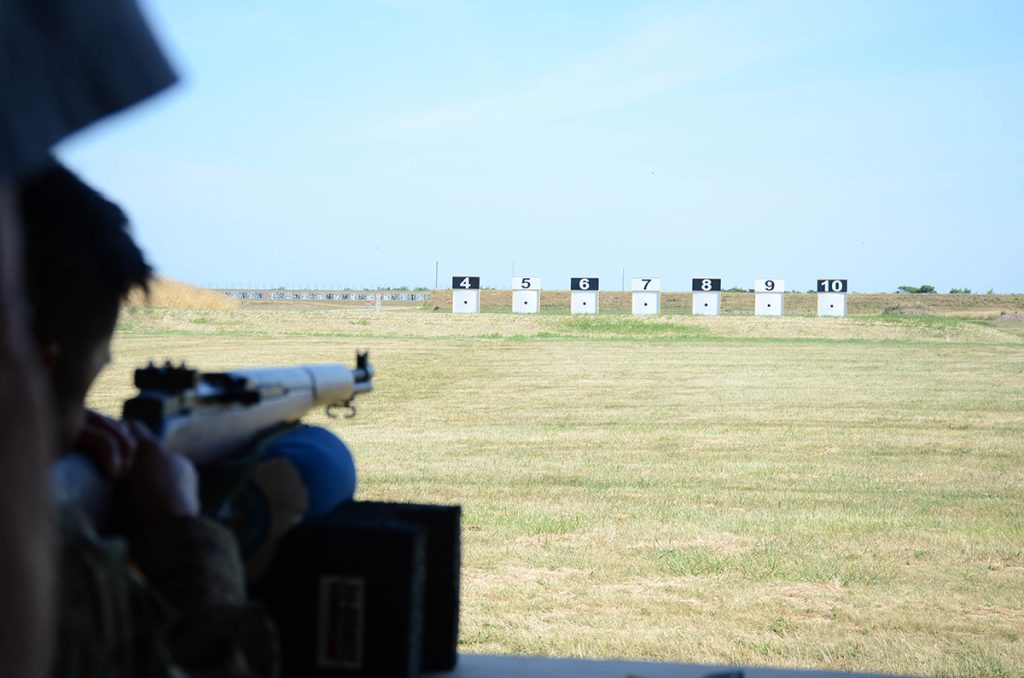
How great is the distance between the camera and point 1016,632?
5617 millimetres

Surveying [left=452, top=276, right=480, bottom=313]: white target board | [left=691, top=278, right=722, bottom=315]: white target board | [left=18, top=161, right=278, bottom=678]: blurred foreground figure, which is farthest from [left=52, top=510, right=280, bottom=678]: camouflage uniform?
[left=691, top=278, right=722, bottom=315]: white target board

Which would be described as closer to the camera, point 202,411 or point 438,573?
point 202,411

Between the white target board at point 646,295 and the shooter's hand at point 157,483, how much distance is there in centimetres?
7053

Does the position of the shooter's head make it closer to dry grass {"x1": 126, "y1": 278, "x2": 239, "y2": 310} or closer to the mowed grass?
the mowed grass

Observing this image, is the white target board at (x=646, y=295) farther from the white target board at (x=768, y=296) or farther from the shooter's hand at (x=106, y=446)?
the shooter's hand at (x=106, y=446)

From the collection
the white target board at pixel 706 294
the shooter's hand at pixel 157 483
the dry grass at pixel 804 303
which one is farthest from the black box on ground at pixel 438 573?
the white target board at pixel 706 294

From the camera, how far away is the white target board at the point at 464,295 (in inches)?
2687

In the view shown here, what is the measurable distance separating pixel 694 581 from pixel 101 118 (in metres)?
6.37

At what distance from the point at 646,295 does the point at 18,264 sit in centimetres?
7344

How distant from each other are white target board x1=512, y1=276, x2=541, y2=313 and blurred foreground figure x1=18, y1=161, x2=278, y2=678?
67603mm

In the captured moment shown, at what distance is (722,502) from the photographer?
29.7ft

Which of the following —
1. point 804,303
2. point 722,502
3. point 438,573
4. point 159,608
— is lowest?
point 722,502

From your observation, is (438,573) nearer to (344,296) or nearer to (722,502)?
(722,502)

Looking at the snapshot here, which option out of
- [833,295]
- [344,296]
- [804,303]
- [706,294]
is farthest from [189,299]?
[344,296]
